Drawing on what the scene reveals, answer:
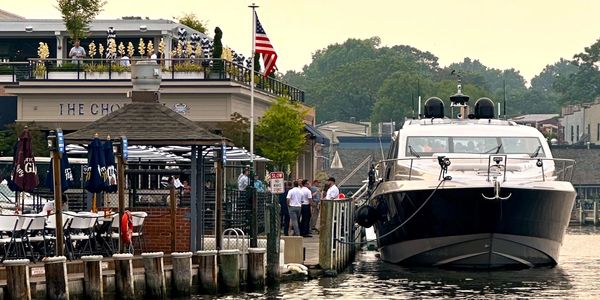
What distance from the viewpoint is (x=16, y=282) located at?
25469 mm

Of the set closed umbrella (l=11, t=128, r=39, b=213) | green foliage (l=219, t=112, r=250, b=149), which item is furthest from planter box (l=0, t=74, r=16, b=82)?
closed umbrella (l=11, t=128, r=39, b=213)

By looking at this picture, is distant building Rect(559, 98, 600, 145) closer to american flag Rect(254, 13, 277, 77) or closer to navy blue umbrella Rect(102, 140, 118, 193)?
american flag Rect(254, 13, 277, 77)

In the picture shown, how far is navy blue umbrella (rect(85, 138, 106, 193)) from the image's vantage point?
32.0 metres

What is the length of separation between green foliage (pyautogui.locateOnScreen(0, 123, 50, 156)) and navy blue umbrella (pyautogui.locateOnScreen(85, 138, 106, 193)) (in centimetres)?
2787

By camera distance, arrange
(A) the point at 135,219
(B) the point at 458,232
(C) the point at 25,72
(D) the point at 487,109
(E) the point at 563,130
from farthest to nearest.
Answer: (E) the point at 563,130, (C) the point at 25,72, (D) the point at 487,109, (B) the point at 458,232, (A) the point at 135,219

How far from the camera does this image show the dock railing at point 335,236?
36.2 metres

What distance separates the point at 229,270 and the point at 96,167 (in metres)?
3.20

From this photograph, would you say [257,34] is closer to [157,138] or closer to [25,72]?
[157,138]

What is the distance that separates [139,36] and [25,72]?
997cm

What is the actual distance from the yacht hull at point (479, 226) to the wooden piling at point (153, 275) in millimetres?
10124

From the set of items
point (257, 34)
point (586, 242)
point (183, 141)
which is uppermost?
point (257, 34)

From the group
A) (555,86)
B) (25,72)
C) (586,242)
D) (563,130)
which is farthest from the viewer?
(555,86)

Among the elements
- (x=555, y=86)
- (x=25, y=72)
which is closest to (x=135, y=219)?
(x=25, y=72)

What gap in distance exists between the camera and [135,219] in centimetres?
3312
